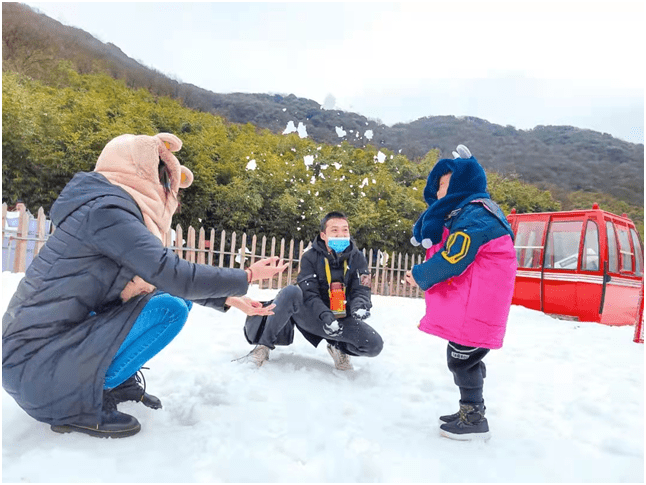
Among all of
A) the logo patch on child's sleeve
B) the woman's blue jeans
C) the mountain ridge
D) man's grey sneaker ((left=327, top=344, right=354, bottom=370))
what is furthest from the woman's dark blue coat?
the mountain ridge

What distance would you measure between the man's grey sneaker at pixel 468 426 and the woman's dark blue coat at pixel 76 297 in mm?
1455

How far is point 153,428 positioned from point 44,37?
3792 centimetres

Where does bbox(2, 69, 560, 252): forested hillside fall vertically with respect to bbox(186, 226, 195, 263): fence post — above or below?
above

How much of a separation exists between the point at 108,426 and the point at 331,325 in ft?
5.36

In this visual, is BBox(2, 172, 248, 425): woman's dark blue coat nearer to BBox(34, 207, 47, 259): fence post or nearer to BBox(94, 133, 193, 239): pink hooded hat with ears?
BBox(94, 133, 193, 239): pink hooded hat with ears

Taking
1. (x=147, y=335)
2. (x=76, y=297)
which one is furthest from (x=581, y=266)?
(x=76, y=297)

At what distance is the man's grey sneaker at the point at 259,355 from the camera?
3.06m

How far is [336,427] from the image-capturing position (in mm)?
2133

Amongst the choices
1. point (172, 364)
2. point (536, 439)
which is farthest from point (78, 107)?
point (536, 439)

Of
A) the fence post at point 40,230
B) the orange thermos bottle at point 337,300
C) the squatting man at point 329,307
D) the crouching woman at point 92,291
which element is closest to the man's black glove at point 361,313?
the squatting man at point 329,307

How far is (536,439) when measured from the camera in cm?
222

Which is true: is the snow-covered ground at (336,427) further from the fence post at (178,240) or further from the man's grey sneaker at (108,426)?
the fence post at (178,240)

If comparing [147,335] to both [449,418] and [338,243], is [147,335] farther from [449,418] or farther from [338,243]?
A: [338,243]

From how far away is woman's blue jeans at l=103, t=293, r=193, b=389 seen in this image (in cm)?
184
